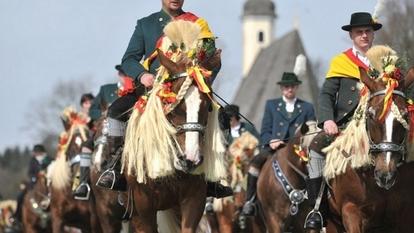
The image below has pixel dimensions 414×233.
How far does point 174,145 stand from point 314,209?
2.58m

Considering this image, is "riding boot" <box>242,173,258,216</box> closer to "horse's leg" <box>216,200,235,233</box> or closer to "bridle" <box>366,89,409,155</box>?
"horse's leg" <box>216,200,235,233</box>

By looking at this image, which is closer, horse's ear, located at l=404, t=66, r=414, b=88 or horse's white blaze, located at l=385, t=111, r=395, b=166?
horse's white blaze, located at l=385, t=111, r=395, b=166

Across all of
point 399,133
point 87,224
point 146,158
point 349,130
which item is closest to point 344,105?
point 349,130

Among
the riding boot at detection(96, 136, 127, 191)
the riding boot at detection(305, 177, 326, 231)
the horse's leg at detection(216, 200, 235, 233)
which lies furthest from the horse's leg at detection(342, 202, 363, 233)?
the horse's leg at detection(216, 200, 235, 233)

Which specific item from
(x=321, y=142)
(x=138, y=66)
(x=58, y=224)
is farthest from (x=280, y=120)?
Result: (x=138, y=66)

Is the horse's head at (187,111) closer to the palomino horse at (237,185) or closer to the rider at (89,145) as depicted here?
the rider at (89,145)

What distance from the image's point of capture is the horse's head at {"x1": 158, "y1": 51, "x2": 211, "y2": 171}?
12.8m

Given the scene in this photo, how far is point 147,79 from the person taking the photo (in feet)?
44.8

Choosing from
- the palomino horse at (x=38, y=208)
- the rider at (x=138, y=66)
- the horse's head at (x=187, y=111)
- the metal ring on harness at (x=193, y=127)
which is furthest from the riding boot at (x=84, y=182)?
the metal ring on harness at (x=193, y=127)

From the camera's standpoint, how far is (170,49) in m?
13.5

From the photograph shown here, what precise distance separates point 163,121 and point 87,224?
8.63 meters

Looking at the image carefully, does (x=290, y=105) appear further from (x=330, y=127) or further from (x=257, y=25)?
(x=257, y=25)

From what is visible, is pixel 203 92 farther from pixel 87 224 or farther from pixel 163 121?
pixel 87 224

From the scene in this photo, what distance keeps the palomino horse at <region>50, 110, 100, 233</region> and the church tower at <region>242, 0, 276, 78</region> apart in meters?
145
